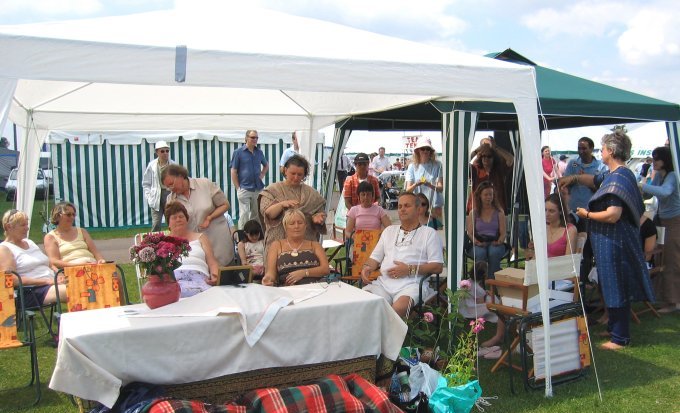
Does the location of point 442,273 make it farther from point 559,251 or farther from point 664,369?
point 664,369

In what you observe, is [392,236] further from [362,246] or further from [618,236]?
[618,236]

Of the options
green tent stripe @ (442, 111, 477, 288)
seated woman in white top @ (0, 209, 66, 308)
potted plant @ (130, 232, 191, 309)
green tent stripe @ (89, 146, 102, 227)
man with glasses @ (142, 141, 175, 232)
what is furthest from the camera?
green tent stripe @ (89, 146, 102, 227)

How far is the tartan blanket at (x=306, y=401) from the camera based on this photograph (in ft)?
8.33

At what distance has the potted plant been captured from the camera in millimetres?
2818

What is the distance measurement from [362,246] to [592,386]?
2.19 metres

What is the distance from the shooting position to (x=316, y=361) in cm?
296

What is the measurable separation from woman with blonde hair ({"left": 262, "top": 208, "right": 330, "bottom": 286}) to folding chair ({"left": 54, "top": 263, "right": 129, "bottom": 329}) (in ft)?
3.41

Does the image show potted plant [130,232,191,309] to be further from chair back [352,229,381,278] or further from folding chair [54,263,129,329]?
chair back [352,229,381,278]

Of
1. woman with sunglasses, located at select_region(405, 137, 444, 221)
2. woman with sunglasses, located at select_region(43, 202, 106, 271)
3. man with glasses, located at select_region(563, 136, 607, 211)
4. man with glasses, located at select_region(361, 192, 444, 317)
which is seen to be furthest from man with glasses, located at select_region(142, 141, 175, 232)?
man with glasses, located at select_region(563, 136, 607, 211)

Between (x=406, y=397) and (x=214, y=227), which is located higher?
(x=214, y=227)

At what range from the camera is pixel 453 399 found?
9.81 ft

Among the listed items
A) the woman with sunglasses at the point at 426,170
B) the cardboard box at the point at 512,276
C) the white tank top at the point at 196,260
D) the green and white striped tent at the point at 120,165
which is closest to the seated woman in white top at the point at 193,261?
the white tank top at the point at 196,260

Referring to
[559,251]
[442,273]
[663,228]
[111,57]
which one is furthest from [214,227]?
[663,228]

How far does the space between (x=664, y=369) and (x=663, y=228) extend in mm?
1699
